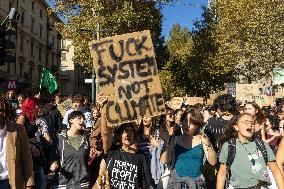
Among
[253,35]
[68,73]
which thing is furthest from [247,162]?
[68,73]

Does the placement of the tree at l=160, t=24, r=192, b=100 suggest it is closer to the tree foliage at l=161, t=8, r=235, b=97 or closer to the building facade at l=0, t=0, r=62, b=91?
the tree foliage at l=161, t=8, r=235, b=97

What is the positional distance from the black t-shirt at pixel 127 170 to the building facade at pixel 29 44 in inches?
1429

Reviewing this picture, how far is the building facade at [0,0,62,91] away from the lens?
45.1 metres

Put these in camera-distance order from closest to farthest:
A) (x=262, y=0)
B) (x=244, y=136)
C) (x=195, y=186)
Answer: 1. (x=244, y=136)
2. (x=195, y=186)
3. (x=262, y=0)

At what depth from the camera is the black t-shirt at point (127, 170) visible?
5.46 m

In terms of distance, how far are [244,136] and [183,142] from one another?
2.83ft

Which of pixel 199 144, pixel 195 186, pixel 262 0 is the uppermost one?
pixel 262 0

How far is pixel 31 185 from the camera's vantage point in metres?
4.76

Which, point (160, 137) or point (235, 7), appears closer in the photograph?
point (160, 137)

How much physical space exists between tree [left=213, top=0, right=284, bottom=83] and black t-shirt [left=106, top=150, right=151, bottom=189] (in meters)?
26.2

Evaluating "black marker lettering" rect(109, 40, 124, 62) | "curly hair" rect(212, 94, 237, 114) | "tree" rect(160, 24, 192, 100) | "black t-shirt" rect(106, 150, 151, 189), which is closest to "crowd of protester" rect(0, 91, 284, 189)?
"black t-shirt" rect(106, 150, 151, 189)

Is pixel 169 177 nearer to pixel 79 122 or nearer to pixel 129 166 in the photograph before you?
pixel 129 166

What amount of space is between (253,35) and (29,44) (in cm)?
2734

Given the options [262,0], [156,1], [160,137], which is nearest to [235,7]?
[262,0]
